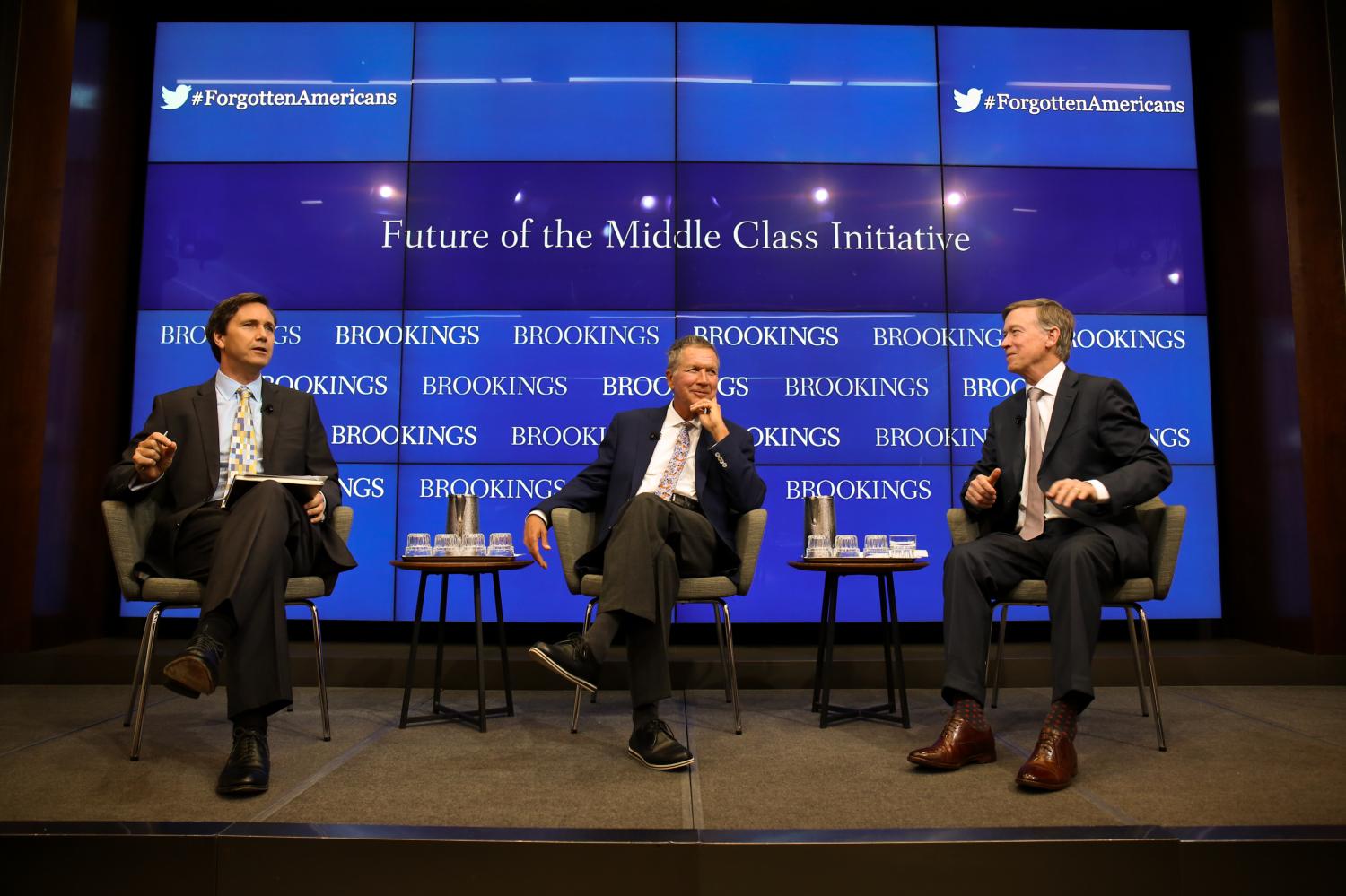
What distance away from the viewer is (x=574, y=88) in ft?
15.0

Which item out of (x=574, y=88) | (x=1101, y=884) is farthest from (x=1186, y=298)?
(x=1101, y=884)

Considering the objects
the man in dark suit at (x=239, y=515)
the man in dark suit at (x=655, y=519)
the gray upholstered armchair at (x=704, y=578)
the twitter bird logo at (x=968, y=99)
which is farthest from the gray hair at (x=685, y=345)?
the twitter bird logo at (x=968, y=99)

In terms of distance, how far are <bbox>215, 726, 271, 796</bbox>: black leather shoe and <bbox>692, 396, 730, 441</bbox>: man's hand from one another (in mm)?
1619

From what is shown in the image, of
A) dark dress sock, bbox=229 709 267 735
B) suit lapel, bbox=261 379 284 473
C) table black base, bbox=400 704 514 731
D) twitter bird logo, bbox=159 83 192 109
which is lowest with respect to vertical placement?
table black base, bbox=400 704 514 731

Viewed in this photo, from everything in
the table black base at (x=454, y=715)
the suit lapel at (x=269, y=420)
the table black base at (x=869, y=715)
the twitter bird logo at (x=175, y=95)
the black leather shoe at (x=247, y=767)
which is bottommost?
the table black base at (x=454, y=715)

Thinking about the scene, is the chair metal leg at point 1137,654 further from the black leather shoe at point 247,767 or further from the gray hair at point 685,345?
the black leather shoe at point 247,767

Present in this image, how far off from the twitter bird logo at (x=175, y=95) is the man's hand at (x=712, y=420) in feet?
10.9

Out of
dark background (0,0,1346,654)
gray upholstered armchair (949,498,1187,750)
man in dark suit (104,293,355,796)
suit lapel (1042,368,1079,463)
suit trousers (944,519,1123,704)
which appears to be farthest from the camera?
dark background (0,0,1346,654)

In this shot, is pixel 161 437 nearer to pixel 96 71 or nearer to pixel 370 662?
pixel 370 662

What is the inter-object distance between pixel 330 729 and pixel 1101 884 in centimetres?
229

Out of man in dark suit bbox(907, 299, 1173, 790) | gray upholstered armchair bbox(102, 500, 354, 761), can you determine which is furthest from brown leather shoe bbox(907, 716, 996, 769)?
gray upholstered armchair bbox(102, 500, 354, 761)

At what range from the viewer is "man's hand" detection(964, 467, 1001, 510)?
116 inches

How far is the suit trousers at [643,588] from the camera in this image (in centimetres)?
260

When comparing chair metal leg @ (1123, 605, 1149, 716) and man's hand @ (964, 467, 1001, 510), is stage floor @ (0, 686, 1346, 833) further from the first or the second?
man's hand @ (964, 467, 1001, 510)
